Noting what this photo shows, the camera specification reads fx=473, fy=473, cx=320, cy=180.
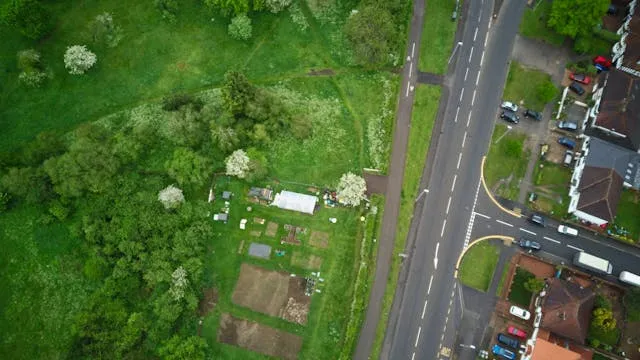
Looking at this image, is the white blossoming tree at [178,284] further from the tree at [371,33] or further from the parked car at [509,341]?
the parked car at [509,341]

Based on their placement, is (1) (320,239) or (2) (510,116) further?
(2) (510,116)

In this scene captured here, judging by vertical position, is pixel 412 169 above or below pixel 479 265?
above

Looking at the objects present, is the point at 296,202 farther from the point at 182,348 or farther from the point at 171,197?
the point at 182,348

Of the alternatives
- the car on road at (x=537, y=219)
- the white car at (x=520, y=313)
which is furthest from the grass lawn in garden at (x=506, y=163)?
the white car at (x=520, y=313)

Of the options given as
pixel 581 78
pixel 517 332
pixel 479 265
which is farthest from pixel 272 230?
pixel 581 78

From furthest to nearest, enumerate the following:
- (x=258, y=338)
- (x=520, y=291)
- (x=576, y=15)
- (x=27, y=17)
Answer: (x=27, y=17)
(x=576, y=15)
(x=520, y=291)
(x=258, y=338)

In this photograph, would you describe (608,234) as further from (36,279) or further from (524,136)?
(36,279)

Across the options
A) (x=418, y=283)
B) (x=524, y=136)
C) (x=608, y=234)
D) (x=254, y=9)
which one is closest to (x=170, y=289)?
(x=418, y=283)
